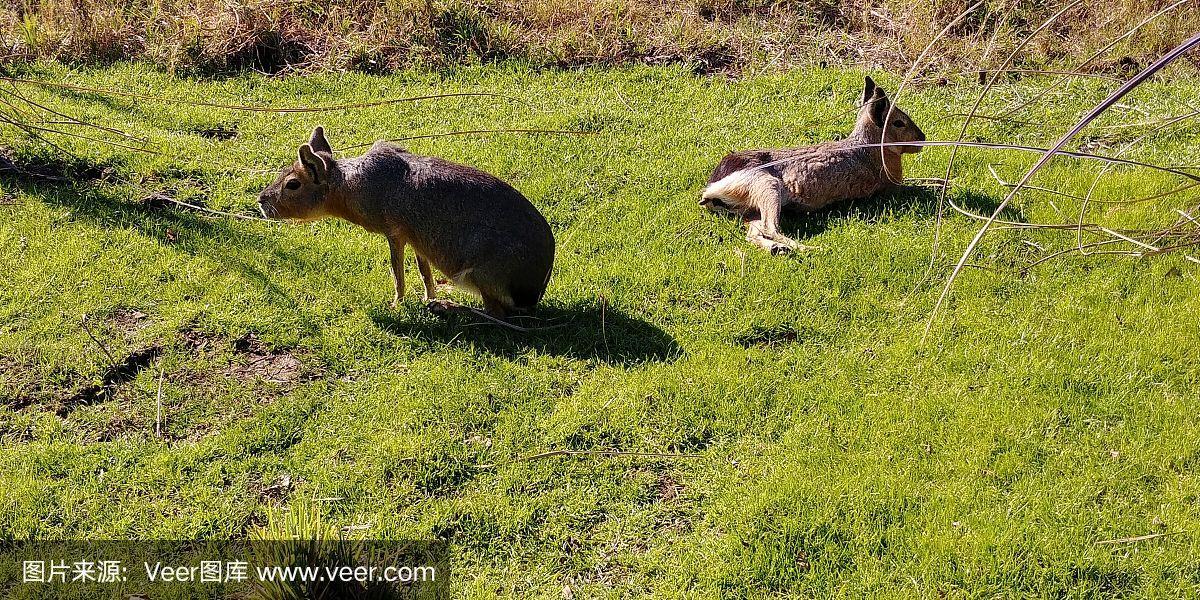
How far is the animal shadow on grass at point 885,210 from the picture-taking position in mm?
5809

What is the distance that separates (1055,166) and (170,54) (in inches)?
262

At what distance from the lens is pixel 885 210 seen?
5887 mm

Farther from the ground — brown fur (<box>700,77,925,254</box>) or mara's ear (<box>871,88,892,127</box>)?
mara's ear (<box>871,88,892,127</box>)

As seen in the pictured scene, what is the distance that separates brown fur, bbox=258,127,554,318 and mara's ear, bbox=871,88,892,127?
7.43 feet

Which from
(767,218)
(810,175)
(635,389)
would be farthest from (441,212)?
(810,175)

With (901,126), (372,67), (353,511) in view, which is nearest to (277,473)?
(353,511)

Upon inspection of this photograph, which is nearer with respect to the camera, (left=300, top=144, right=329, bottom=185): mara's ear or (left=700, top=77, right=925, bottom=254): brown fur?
(left=300, top=144, right=329, bottom=185): mara's ear

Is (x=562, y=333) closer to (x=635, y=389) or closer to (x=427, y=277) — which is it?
(x=635, y=389)

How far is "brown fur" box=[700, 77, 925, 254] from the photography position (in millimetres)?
5754

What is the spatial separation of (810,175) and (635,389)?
6.91 ft

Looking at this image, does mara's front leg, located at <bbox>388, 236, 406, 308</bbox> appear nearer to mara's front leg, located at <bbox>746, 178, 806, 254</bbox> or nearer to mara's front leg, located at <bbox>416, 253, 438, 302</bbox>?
mara's front leg, located at <bbox>416, 253, 438, 302</bbox>

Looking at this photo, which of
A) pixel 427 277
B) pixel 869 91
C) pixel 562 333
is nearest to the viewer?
pixel 562 333

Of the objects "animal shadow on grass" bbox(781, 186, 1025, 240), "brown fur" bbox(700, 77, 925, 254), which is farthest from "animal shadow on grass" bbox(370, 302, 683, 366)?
"animal shadow on grass" bbox(781, 186, 1025, 240)

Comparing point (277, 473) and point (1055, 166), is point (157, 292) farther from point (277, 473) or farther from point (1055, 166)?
point (1055, 166)
